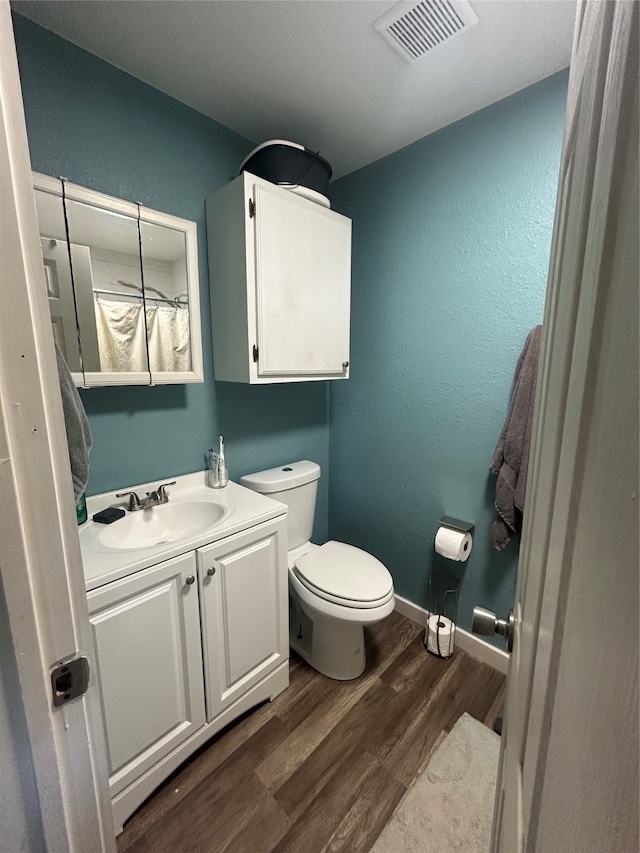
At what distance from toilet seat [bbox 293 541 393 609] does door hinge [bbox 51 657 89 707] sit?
1044mm

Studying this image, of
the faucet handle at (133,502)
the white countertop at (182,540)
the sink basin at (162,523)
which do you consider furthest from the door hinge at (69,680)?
the faucet handle at (133,502)

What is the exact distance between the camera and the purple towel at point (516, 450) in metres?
1.34

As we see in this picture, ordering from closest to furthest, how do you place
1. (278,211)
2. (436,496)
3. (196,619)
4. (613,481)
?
(613,481), (196,619), (278,211), (436,496)

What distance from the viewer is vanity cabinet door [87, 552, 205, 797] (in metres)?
0.97

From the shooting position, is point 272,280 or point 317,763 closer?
point 317,763

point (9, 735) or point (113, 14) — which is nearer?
point (9, 735)

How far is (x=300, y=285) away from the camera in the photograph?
5.04 ft

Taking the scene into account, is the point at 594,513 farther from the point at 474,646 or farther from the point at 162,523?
the point at 474,646

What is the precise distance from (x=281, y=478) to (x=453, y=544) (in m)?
0.86

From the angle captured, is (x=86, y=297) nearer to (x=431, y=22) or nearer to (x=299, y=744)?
(x=431, y=22)

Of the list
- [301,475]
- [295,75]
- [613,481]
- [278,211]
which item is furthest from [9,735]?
[295,75]

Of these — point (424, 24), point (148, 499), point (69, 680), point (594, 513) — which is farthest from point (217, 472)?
point (424, 24)

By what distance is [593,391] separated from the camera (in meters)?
0.28

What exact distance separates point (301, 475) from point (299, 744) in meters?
1.05
